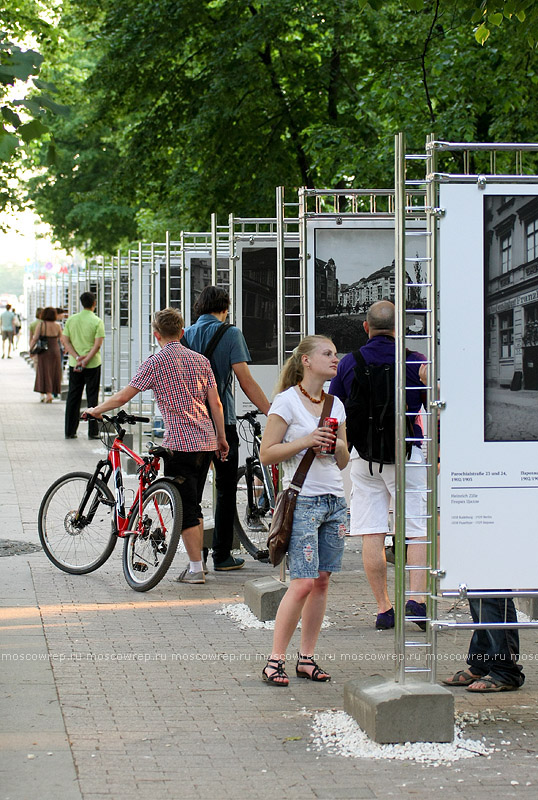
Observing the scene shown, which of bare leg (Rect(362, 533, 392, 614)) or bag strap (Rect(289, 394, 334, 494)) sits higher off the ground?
bag strap (Rect(289, 394, 334, 494))

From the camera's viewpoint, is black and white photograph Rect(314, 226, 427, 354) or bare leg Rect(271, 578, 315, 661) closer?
bare leg Rect(271, 578, 315, 661)

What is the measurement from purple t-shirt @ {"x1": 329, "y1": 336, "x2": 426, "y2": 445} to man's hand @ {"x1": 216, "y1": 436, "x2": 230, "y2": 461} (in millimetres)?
1165

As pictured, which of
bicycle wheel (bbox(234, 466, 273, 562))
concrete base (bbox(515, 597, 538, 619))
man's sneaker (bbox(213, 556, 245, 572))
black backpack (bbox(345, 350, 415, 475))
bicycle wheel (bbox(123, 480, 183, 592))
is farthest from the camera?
bicycle wheel (bbox(234, 466, 273, 562))

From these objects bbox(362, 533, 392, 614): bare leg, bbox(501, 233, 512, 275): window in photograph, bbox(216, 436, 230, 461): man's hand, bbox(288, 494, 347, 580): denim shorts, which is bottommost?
bbox(362, 533, 392, 614): bare leg

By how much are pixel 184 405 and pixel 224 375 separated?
2.20 feet

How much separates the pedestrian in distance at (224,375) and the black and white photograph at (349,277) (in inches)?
27.8

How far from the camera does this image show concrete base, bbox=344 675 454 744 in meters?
4.70

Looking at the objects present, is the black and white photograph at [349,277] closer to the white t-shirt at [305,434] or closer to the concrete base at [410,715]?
the white t-shirt at [305,434]

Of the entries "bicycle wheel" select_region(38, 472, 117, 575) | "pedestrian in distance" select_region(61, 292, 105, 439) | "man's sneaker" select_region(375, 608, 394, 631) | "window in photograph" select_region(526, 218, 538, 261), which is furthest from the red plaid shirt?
"pedestrian in distance" select_region(61, 292, 105, 439)

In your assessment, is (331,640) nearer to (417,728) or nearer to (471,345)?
(417,728)

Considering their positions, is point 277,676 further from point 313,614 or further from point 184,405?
point 184,405

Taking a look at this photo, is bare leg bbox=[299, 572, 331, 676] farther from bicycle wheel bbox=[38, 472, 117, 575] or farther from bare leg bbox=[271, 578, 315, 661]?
bicycle wheel bbox=[38, 472, 117, 575]

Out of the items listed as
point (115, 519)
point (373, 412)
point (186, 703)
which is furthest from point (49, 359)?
point (186, 703)

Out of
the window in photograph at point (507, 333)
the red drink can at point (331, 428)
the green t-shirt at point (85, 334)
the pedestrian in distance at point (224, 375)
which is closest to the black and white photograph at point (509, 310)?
the window in photograph at point (507, 333)
